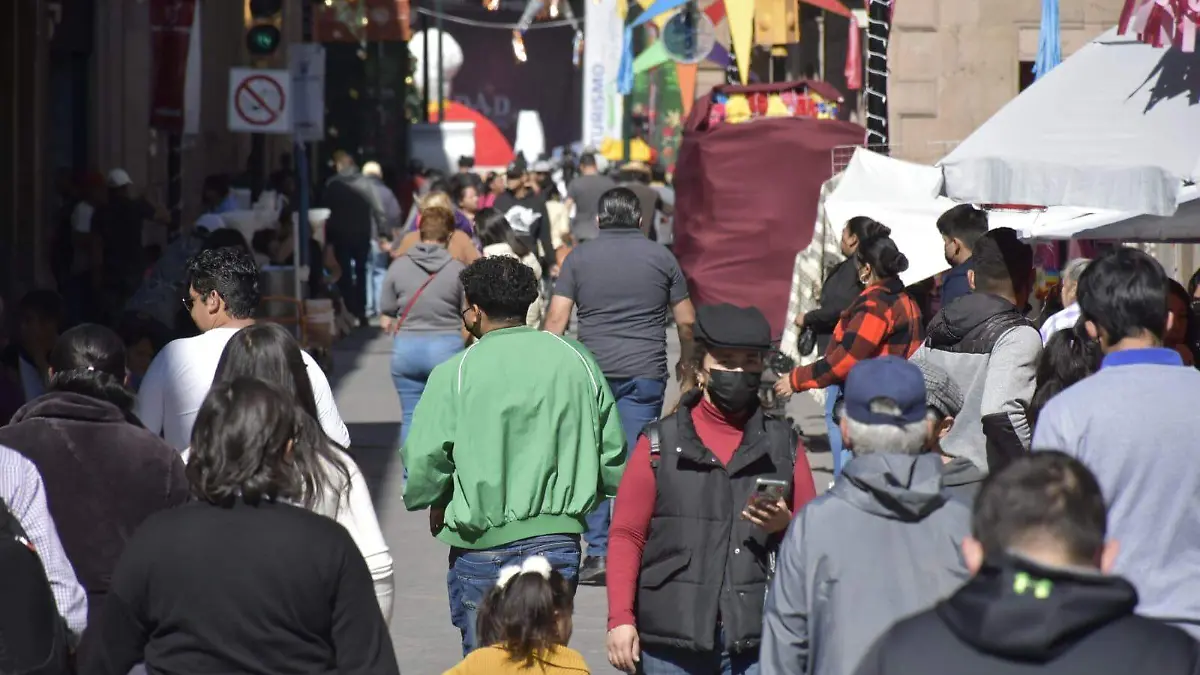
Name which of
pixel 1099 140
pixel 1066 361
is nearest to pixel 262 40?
pixel 1099 140

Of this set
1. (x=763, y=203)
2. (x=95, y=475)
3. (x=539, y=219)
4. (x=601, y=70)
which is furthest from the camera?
(x=601, y=70)

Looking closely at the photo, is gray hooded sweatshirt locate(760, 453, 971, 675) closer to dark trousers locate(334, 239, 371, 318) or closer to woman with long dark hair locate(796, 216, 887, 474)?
woman with long dark hair locate(796, 216, 887, 474)

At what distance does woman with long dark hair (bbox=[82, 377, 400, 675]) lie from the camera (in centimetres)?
395

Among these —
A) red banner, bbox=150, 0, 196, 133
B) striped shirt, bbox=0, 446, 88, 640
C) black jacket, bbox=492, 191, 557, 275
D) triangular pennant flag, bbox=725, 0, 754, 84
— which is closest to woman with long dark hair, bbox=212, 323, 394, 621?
striped shirt, bbox=0, 446, 88, 640

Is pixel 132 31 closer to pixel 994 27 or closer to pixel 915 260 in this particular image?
pixel 994 27

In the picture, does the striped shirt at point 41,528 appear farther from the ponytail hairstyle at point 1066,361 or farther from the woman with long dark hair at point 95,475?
the ponytail hairstyle at point 1066,361

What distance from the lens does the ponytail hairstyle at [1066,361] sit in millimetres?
6082

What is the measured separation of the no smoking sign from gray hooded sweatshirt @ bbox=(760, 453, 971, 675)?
1497 cm

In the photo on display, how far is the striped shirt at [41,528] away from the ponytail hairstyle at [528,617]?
1.06 meters

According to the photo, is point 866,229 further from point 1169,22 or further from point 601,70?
point 601,70

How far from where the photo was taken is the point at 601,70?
132 ft

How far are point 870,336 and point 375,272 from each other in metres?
15.8

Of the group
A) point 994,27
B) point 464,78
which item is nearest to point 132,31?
point 994,27

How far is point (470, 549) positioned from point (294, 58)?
15048 mm
